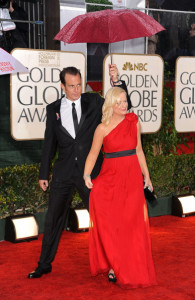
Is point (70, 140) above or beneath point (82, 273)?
above

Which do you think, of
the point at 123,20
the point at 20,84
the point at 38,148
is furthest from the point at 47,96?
the point at 123,20

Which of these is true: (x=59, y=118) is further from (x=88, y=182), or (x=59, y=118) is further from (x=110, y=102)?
(x=88, y=182)

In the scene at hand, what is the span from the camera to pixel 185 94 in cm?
848

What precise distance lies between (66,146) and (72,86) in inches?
22.4

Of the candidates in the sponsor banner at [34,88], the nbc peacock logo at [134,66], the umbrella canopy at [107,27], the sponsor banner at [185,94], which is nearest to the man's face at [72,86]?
the umbrella canopy at [107,27]

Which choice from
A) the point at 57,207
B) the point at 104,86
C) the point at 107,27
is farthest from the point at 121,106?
the point at 104,86

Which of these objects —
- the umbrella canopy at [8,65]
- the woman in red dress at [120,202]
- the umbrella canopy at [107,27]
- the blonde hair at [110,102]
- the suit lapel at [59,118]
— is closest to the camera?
the blonde hair at [110,102]

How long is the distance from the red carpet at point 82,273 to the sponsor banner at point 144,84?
1610 millimetres

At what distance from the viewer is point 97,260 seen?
543 cm

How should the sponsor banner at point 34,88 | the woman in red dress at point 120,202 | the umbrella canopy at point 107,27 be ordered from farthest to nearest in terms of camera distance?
1. the sponsor banner at point 34,88
2. the umbrella canopy at point 107,27
3. the woman in red dress at point 120,202

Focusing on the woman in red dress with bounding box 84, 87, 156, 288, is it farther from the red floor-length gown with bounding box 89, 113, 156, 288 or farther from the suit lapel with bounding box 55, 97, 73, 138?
the suit lapel with bounding box 55, 97, 73, 138

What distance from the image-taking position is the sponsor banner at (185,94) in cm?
839

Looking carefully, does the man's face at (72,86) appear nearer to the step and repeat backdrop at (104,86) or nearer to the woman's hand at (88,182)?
the woman's hand at (88,182)

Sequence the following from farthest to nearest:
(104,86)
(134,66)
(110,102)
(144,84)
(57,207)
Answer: (144,84) → (134,66) → (104,86) → (57,207) → (110,102)
